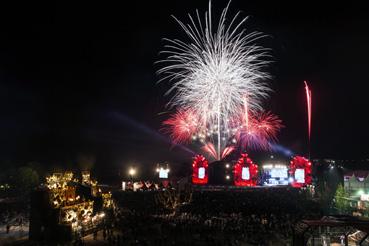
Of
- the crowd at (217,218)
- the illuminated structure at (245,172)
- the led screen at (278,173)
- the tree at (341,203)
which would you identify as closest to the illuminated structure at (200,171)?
the illuminated structure at (245,172)

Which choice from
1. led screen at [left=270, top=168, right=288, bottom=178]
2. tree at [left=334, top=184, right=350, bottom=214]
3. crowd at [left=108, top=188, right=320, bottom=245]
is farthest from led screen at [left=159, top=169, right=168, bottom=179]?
tree at [left=334, top=184, right=350, bottom=214]

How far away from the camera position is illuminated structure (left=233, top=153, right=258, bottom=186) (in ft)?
151

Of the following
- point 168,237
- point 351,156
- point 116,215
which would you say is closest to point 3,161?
point 116,215

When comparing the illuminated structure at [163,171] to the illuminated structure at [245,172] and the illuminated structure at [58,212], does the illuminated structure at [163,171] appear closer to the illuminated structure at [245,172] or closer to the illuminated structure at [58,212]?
the illuminated structure at [245,172]

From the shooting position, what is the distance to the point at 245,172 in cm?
4619

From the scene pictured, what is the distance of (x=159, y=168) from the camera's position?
5294 cm

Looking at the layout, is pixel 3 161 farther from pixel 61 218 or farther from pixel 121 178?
pixel 61 218

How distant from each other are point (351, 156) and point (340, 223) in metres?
70.8

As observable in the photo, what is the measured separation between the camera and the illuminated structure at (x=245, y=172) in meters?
46.1

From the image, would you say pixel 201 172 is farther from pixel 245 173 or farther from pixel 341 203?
pixel 341 203

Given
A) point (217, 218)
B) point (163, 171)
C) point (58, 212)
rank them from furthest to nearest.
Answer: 1. point (163, 171)
2. point (217, 218)
3. point (58, 212)

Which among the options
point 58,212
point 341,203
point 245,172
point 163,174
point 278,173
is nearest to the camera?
point 58,212

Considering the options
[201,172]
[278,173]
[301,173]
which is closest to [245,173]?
[201,172]

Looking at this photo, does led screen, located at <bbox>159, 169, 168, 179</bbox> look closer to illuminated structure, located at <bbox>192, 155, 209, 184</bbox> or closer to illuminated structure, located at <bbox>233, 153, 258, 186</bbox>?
illuminated structure, located at <bbox>192, 155, 209, 184</bbox>
